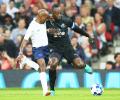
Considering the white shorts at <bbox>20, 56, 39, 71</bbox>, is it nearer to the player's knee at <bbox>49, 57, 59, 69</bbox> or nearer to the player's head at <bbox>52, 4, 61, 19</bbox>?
the player's knee at <bbox>49, 57, 59, 69</bbox>

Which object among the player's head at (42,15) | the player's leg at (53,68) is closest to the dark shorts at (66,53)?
the player's leg at (53,68)

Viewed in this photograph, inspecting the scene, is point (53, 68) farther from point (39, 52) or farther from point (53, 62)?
point (39, 52)

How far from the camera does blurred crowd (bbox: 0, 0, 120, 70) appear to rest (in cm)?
2172

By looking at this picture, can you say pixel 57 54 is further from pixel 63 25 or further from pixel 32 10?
pixel 32 10

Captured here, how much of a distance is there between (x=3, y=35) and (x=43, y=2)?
2.25m

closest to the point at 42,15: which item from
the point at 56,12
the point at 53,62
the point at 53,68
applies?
the point at 56,12

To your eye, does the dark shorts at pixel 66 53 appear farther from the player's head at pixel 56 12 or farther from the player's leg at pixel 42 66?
the player's head at pixel 56 12

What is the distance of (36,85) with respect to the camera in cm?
2078

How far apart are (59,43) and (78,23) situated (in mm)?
6956

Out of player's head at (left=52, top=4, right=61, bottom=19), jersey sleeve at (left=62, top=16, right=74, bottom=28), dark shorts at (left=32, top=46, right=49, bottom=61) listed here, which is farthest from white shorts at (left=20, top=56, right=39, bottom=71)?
player's head at (left=52, top=4, right=61, bottom=19)

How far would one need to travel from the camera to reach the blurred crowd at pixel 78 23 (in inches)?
855

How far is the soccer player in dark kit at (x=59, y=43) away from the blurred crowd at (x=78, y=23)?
17.5ft

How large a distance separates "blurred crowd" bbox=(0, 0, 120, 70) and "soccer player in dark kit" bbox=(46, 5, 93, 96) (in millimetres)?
5336

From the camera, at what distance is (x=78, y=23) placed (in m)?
22.9
